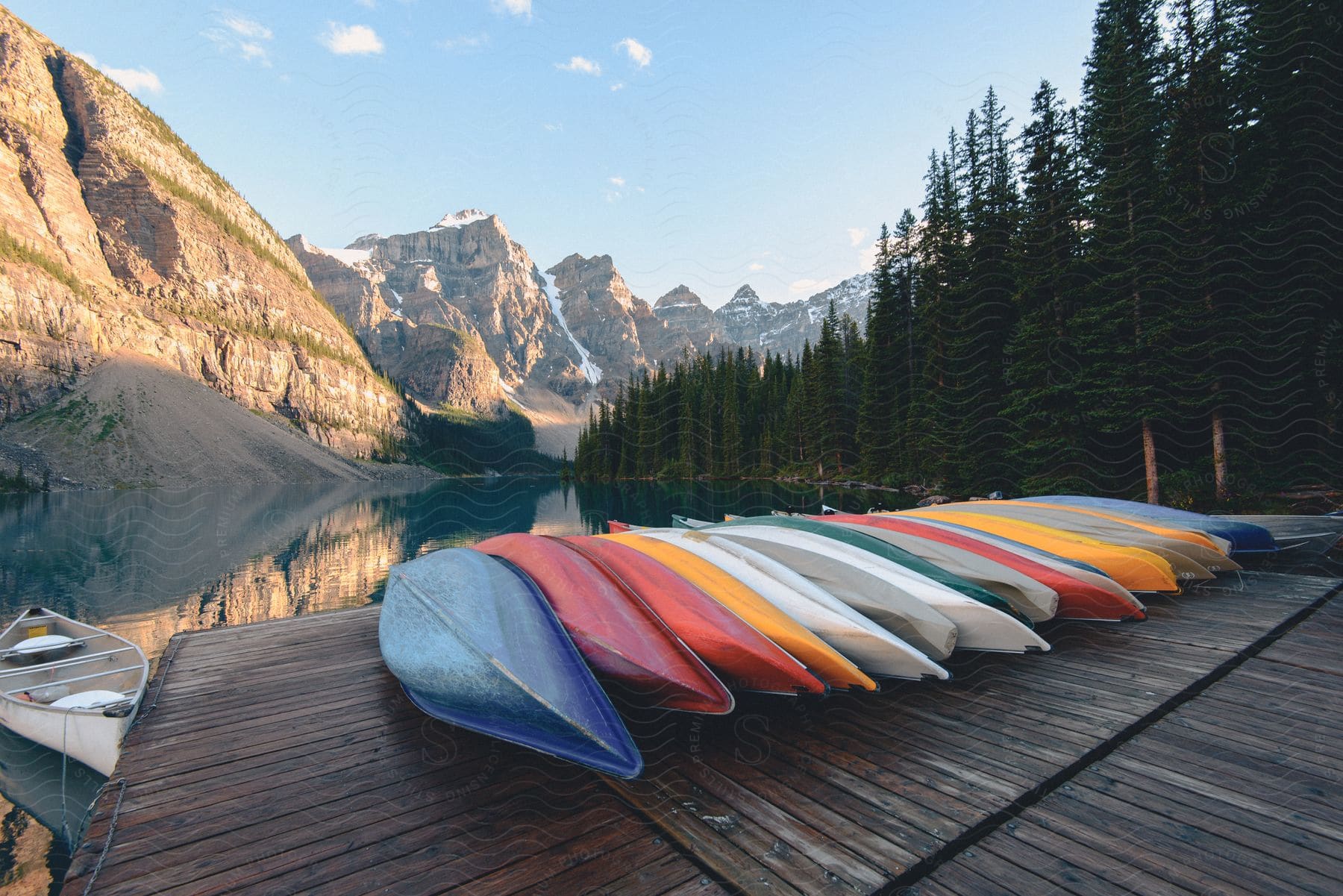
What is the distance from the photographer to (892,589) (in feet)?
12.1

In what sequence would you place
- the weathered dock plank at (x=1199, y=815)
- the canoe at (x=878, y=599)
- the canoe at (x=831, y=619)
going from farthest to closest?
the canoe at (x=878, y=599)
the canoe at (x=831, y=619)
the weathered dock plank at (x=1199, y=815)

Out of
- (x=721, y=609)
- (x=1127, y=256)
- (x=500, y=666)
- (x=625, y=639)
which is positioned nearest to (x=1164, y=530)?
(x=721, y=609)

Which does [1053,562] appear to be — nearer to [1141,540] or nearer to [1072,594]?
[1072,594]

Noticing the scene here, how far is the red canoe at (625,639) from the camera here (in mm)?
2693

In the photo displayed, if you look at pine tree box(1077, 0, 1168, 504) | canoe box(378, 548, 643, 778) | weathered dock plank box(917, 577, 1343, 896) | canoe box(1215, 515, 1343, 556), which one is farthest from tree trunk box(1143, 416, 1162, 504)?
canoe box(378, 548, 643, 778)

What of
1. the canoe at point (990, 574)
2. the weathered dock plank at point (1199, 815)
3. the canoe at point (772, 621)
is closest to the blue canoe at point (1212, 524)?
the canoe at point (990, 574)

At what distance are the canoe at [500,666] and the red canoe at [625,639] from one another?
4.8 inches

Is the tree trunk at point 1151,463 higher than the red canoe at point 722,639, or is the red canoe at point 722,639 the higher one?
the tree trunk at point 1151,463

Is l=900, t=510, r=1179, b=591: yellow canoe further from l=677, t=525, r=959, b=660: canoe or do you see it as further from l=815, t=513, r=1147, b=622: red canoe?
l=677, t=525, r=959, b=660: canoe

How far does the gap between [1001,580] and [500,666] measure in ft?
11.9

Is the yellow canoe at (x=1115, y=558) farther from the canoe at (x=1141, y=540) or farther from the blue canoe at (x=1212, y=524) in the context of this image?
the blue canoe at (x=1212, y=524)

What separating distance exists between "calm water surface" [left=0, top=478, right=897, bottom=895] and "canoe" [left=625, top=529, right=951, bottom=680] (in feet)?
17.0

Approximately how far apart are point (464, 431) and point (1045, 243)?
6022 inches

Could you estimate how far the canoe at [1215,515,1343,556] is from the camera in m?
6.96
